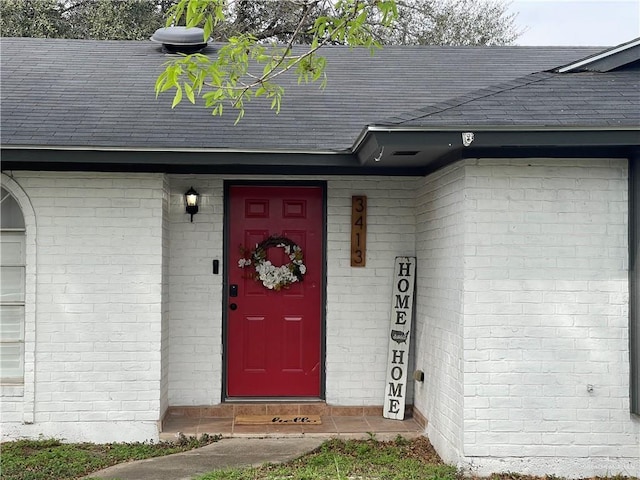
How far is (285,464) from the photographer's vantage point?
5746 millimetres

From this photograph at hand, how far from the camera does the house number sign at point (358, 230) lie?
23.6ft

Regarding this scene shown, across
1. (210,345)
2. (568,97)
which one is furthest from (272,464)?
(568,97)

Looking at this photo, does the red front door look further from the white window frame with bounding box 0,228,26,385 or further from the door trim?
the white window frame with bounding box 0,228,26,385

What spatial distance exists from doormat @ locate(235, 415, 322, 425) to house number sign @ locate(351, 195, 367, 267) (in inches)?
59.3

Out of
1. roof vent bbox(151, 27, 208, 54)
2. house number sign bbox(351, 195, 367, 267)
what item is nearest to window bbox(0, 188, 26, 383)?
house number sign bbox(351, 195, 367, 267)

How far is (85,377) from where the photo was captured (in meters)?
6.39

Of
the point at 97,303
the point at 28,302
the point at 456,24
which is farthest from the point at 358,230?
the point at 456,24

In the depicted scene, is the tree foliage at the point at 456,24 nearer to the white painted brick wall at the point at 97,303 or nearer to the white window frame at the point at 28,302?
the white painted brick wall at the point at 97,303

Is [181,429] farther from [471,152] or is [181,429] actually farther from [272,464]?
[471,152]

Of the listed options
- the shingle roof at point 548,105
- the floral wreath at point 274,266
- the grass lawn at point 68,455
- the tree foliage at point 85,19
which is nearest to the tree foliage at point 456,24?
the tree foliage at point 85,19

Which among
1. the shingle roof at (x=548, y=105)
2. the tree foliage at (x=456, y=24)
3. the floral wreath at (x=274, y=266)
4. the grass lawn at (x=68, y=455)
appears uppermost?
the tree foliage at (x=456, y=24)

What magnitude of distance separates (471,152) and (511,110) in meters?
0.41

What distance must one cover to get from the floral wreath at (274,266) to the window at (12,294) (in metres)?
1.99

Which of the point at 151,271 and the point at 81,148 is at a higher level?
the point at 81,148
